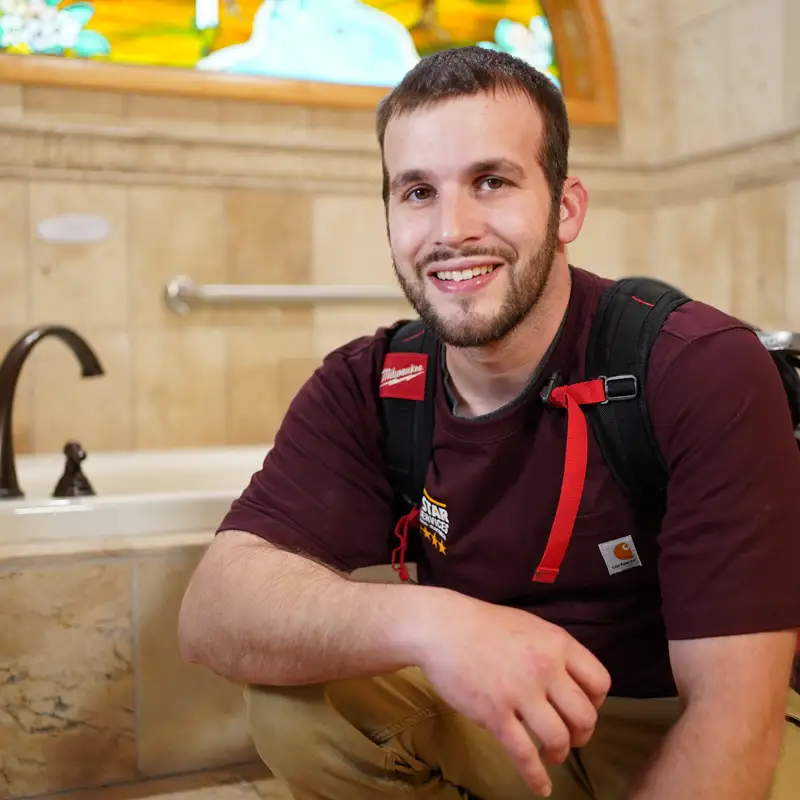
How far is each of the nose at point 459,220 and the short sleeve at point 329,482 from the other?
219mm

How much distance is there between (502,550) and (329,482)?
224mm

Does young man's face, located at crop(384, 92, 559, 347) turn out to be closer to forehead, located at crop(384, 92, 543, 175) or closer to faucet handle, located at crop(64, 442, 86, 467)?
forehead, located at crop(384, 92, 543, 175)

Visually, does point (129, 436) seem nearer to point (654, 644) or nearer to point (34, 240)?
point (34, 240)

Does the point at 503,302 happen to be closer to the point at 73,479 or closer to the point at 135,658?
the point at 135,658

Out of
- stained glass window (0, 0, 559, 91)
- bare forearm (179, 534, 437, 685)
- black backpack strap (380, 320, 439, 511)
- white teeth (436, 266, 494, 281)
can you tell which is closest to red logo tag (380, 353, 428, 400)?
black backpack strap (380, 320, 439, 511)

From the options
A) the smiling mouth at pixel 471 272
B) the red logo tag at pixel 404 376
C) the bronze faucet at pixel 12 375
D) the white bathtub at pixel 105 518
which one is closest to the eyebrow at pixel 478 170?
the smiling mouth at pixel 471 272

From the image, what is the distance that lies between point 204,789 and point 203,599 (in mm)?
592

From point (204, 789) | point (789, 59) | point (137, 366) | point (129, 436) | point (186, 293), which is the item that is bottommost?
point (204, 789)

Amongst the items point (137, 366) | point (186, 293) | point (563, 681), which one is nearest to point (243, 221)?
point (186, 293)

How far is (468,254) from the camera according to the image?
3.46 feet

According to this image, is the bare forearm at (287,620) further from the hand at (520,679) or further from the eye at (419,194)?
the eye at (419,194)

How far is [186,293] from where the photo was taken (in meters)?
2.36

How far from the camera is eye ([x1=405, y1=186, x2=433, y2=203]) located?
3.59ft

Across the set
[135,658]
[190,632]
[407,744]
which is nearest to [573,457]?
[407,744]
